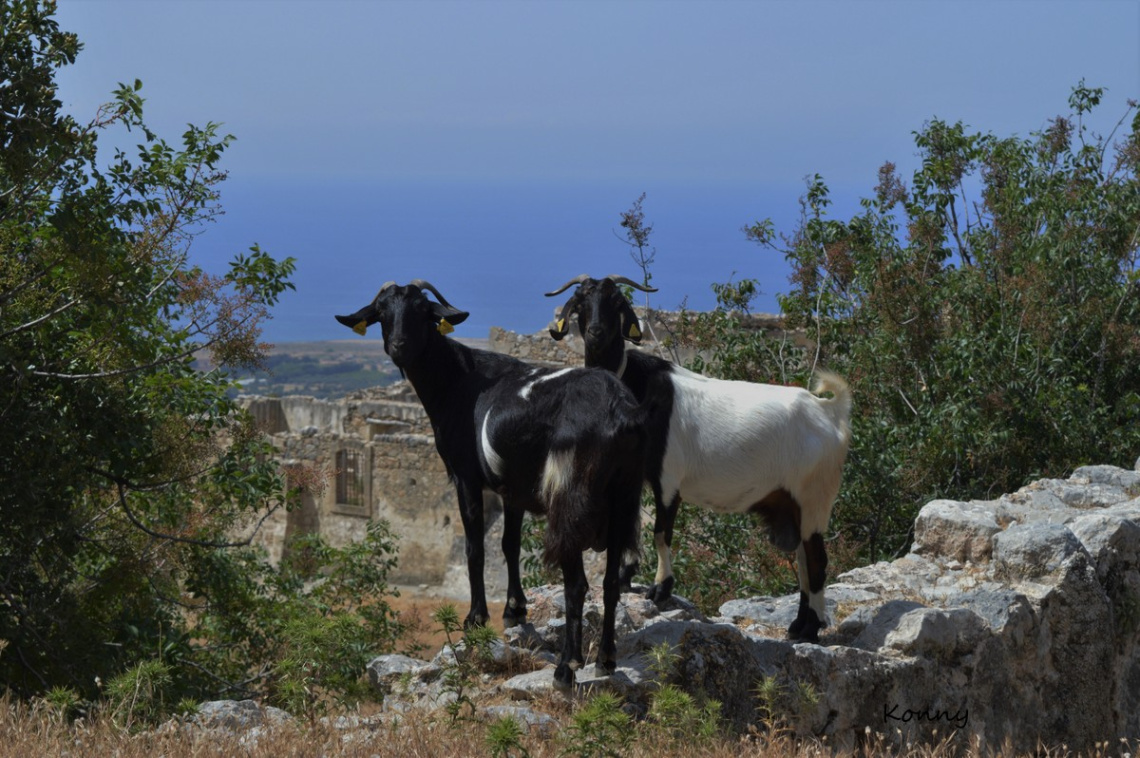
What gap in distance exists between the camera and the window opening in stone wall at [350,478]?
24.7 m

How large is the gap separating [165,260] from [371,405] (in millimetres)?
16220

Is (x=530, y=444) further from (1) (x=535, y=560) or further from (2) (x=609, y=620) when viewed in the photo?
(1) (x=535, y=560)

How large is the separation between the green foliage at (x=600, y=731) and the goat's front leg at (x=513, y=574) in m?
1.85

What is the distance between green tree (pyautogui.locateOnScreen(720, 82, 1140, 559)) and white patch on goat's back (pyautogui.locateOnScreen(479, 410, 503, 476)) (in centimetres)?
519

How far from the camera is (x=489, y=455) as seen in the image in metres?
6.29

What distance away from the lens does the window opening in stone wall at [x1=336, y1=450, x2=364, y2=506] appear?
24.7 metres

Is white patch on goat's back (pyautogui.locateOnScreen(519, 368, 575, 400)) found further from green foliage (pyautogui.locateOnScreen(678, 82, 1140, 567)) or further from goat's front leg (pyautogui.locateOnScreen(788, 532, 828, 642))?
green foliage (pyautogui.locateOnScreen(678, 82, 1140, 567))

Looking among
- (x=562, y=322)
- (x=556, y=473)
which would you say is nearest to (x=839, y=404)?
(x=562, y=322)

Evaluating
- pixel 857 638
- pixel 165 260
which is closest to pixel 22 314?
pixel 165 260

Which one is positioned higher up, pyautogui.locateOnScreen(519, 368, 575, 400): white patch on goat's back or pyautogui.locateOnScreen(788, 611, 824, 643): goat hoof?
pyautogui.locateOnScreen(519, 368, 575, 400): white patch on goat's back

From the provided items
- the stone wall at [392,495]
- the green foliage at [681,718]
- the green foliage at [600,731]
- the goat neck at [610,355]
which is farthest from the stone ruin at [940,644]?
the stone wall at [392,495]

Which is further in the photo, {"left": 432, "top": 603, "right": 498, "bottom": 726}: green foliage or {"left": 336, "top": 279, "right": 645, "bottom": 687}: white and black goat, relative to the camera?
{"left": 336, "top": 279, "right": 645, "bottom": 687}: white and black goat

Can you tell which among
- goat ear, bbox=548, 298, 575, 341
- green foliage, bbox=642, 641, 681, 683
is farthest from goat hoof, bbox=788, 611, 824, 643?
goat ear, bbox=548, 298, 575, 341

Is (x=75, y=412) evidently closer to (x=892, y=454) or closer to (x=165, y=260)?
(x=165, y=260)
